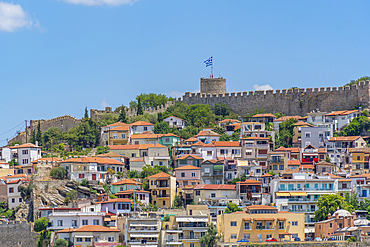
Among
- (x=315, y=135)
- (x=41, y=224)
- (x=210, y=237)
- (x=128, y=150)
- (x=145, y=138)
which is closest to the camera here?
(x=210, y=237)

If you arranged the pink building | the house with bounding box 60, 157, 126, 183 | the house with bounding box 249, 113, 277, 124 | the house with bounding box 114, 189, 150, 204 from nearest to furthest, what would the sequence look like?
the house with bounding box 114, 189, 150, 204 → the house with bounding box 60, 157, 126, 183 → the pink building → the house with bounding box 249, 113, 277, 124

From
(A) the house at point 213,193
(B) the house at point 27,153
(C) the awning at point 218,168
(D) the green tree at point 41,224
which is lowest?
(D) the green tree at point 41,224

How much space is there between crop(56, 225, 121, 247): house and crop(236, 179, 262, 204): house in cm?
1135

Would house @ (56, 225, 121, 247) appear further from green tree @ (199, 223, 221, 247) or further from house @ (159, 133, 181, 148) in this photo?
house @ (159, 133, 181, 148)

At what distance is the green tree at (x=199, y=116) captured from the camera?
8038 cm

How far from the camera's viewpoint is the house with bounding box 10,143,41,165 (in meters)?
72.3

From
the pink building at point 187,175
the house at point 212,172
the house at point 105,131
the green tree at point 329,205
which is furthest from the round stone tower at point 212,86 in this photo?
the green tree at point 329,205

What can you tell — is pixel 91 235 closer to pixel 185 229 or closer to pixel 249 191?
pixel 185 229

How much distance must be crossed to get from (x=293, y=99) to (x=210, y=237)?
33.2 meters

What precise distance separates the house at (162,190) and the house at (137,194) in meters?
1.03

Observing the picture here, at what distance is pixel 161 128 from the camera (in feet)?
253

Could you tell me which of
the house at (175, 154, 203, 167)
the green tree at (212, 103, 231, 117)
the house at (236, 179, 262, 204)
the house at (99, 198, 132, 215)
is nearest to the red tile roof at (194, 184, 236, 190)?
the house at (236, 179, 262, 204)

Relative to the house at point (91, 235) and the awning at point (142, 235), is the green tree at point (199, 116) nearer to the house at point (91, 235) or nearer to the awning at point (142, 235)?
the awning at point (142, 235)

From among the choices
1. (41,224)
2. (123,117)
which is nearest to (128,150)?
(123,117)
